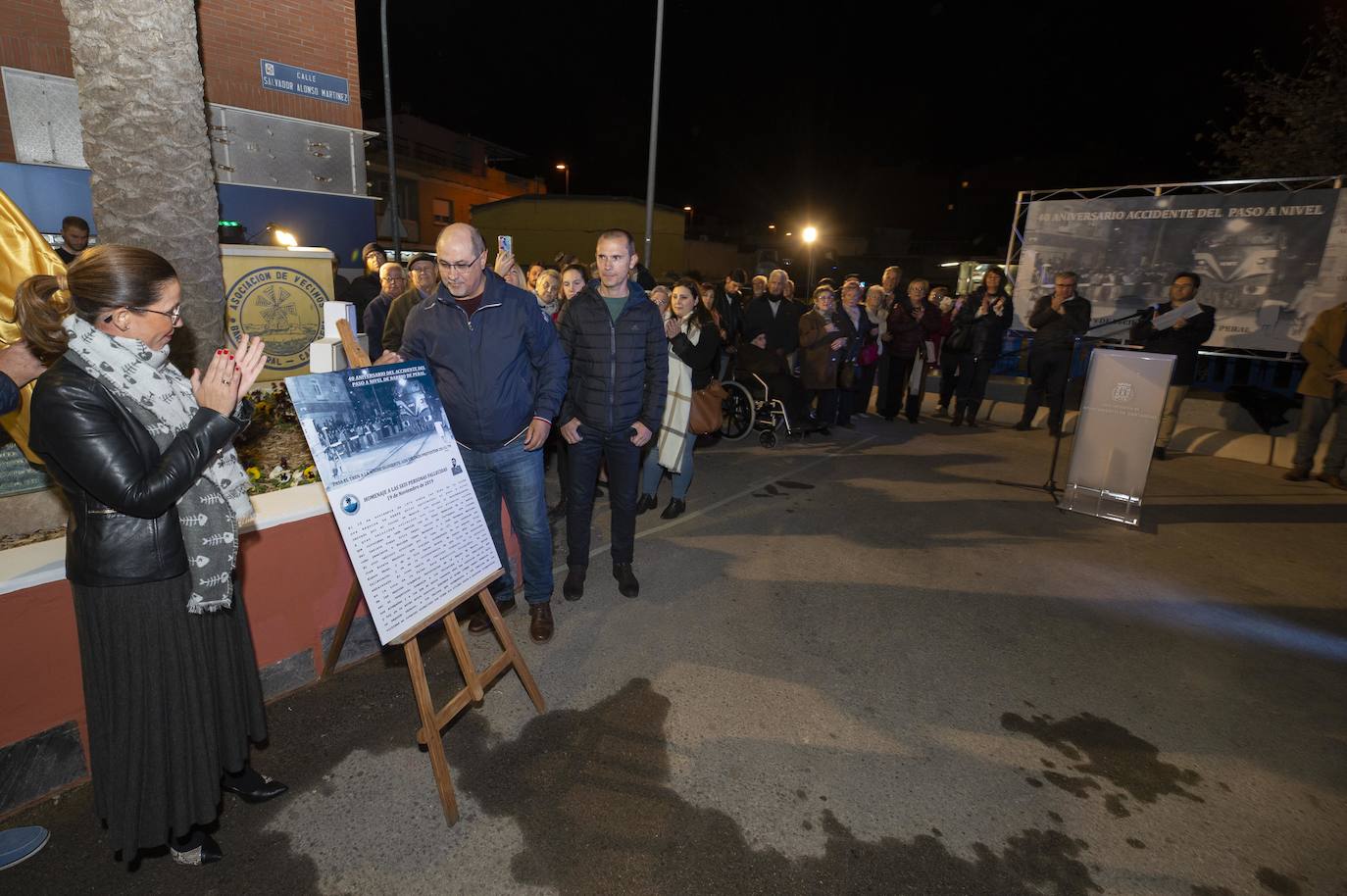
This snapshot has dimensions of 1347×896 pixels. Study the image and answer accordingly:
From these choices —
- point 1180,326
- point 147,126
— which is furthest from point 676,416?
point 1180,326

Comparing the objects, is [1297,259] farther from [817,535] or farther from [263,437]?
[263,437]

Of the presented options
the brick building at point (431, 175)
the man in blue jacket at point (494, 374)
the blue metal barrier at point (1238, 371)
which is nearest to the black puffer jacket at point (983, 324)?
the blue metal barrier at point (1238, 371)

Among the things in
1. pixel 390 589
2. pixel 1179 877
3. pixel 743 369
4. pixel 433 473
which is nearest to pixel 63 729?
pixel 390 589

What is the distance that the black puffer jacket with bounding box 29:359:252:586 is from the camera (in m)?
1.71

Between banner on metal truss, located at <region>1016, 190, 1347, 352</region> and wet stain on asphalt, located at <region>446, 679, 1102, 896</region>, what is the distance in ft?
35.9

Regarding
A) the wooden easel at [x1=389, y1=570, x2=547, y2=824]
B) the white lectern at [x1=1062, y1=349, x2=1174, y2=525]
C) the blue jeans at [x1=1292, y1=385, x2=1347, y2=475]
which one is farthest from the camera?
the blue jeans at [x1=1292, y1=385, x2=1347, y2=475]

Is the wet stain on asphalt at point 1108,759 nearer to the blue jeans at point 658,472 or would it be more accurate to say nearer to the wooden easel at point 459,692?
the wooden easel at point 459,692

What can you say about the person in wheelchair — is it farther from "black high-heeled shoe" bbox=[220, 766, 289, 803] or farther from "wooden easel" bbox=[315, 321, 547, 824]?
"black high-heeled shoe" bbox=[220, 766, 289, 803]

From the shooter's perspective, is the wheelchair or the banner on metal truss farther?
the banner on metal truss

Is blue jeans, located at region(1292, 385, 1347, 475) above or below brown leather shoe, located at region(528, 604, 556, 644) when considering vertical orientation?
above

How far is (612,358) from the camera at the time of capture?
3898 mm

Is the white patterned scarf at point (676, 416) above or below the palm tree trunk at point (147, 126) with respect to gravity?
below

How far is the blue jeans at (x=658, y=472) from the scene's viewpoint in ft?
18.7

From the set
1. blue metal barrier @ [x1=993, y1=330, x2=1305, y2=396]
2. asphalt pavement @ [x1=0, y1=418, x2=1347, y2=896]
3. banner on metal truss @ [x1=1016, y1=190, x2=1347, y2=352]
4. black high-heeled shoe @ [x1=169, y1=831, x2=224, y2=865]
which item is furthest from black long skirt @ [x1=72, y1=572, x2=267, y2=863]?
banner on metal truss @ [x1=1016, y1=190, x2=1347, y2=352]
